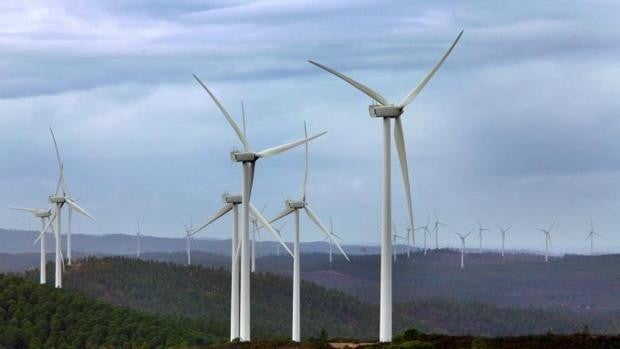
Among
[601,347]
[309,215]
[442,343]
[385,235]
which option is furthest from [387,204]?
[309,215]

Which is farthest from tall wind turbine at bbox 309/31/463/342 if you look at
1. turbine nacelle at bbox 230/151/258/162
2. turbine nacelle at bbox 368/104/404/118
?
turbine nacelle at bbox 230/151/258/162

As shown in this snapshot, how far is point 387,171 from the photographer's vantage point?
398ft

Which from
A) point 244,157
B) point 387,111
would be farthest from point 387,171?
point 244,157

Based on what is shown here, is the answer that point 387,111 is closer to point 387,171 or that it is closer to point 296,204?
point 387,171

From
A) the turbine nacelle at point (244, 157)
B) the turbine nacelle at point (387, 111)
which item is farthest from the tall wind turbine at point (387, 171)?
the turbine nacelle at point (244, 157)

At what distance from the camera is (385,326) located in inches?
4783

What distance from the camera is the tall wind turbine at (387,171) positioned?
119 meters

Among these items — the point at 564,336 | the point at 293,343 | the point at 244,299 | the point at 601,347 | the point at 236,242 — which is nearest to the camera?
the point at 601,347

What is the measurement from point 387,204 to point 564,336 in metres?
17.9

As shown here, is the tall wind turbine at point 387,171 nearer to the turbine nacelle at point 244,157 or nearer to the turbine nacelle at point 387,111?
the turbine nacelle at point 387,111

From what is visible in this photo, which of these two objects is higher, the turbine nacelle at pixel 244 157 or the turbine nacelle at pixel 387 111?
the turbine nacelle at pixel 387 111

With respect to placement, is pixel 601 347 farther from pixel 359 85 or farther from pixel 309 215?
pixel 309 215

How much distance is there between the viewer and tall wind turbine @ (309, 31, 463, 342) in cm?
11912

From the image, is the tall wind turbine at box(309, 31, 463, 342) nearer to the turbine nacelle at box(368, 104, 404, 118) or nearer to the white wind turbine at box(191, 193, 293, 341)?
the turbine nacelle at box(368, 104, 404, 118)
